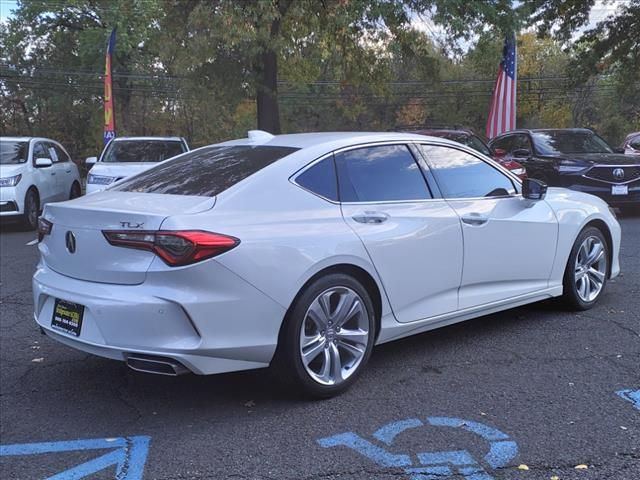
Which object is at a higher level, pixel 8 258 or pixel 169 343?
pixel 169 343

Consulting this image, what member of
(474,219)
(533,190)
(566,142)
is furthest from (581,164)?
(474,219)

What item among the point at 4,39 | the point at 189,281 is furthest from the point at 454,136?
the point at 4,39

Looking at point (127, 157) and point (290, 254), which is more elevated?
point (127, 157)

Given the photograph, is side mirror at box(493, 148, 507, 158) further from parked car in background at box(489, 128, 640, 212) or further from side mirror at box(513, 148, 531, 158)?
side mirror at box(513, 148, 531, 158)

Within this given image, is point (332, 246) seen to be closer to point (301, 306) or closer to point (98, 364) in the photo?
point (301, 306)

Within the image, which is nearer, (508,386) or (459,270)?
(508,386)

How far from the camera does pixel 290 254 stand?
3562mm

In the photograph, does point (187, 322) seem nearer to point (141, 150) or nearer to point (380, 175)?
point (380, 175)

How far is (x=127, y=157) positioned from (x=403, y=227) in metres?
9.47

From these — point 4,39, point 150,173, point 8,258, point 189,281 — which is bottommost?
point 8,258

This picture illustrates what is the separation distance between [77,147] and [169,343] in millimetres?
49406

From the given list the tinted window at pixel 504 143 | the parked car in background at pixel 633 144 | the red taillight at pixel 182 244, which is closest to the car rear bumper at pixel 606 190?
the tinted window at pixel 504 143

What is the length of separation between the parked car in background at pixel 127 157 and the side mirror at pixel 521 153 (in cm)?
638

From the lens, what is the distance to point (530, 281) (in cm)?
508
